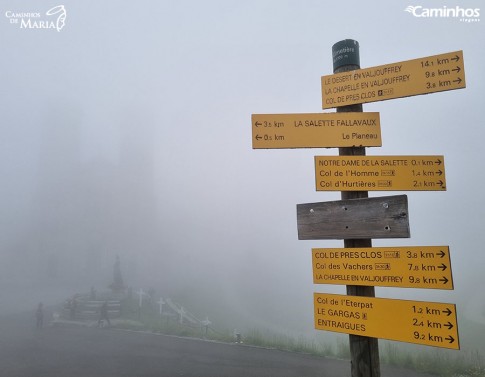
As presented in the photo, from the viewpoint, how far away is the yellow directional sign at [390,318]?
225 centimetres

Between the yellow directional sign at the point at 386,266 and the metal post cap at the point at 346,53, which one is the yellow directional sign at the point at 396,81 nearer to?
the metal post cap at the point at 346,53

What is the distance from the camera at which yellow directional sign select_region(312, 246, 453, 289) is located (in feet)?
7.72

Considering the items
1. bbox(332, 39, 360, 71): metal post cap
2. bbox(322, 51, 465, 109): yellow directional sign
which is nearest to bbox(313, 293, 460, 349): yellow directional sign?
bbox(322, 51, 465, 109): yellow directional sign

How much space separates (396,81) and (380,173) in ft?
3.02

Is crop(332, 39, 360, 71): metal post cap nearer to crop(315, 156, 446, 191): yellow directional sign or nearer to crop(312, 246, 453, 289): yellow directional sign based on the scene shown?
crop(315, 156, 446, 191): yellow directional sign

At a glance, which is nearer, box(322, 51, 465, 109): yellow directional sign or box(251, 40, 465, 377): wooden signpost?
box(251, 40, 465, 377): wooden signpost

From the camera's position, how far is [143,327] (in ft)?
39.6

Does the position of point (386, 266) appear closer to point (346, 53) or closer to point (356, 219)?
point (356, 219)

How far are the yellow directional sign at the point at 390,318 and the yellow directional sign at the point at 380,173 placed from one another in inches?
39.4

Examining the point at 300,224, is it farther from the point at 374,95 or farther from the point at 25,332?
the point at 25,332

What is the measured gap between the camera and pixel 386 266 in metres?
2.55

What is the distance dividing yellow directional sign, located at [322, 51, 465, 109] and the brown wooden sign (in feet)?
3.44

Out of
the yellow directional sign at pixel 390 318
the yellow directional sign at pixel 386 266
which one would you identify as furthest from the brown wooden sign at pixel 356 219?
the yellow directional sign at pixel 390 318

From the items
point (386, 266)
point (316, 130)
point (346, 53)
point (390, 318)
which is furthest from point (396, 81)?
point (390, 318)
